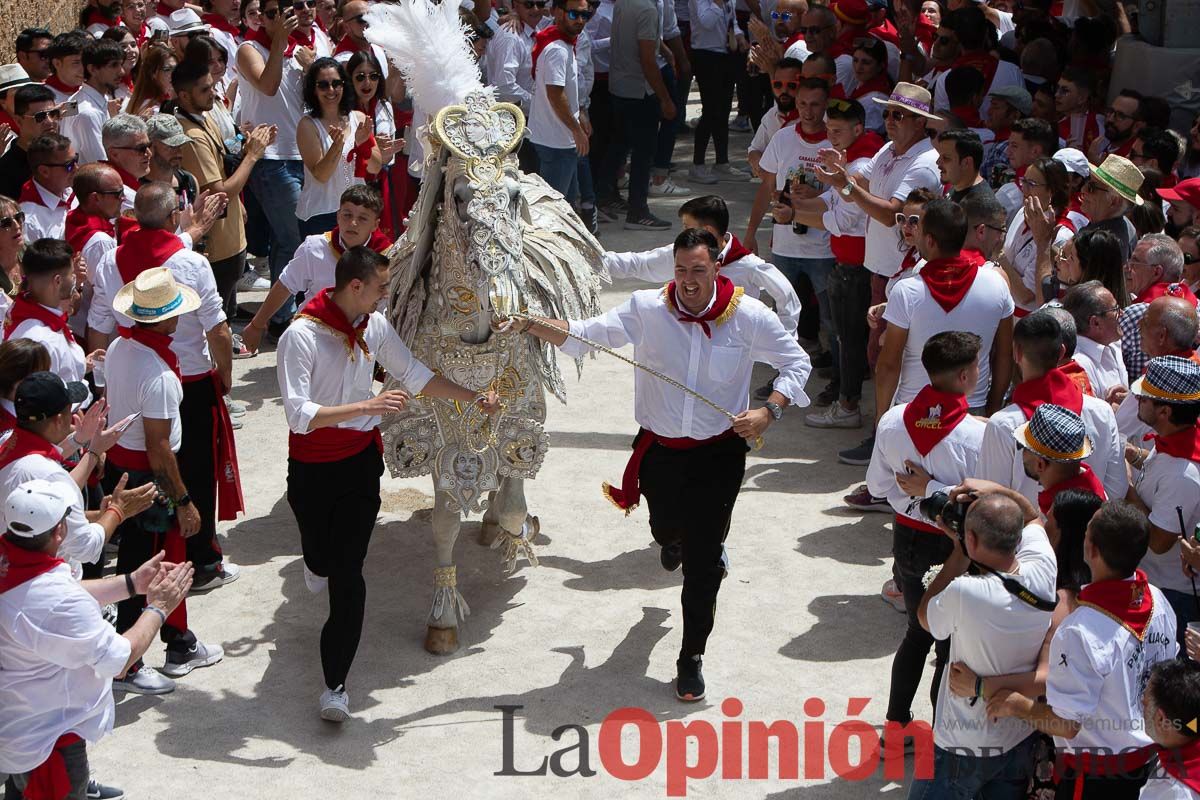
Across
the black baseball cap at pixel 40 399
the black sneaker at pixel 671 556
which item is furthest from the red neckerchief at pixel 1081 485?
the black baseball cap at pixel 40 399

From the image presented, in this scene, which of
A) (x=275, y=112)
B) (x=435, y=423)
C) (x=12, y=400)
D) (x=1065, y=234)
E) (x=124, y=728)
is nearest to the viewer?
(x=12, y=400)

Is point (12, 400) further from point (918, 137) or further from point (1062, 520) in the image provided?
point (918, 137)

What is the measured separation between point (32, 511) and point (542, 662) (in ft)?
8.84

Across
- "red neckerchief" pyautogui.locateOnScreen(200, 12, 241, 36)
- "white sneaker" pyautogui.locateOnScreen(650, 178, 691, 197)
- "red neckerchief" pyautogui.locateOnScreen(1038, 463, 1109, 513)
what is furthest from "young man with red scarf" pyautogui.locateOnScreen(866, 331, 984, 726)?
"white sneaker" pyautogui.locateOnScreen(650, 178, 691, 197)

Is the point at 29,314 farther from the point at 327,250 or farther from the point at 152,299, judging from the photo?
the point at 327,250

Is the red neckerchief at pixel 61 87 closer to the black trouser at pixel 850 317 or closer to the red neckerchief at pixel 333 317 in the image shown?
the red neckerchief at pixel 333 317

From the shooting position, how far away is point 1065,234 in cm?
748

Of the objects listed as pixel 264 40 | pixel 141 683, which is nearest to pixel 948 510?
pixel 141 683

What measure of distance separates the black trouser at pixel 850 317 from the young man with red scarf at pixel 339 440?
384cm

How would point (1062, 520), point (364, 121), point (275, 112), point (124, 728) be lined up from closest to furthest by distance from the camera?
point (1062, 520) < point (124, 728) < point (364, 121) < point (275, 112)

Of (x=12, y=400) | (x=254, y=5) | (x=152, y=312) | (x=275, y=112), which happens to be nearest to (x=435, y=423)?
(x=152, y=312)

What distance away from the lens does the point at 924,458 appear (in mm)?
5480

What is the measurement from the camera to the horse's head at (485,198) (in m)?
6.11

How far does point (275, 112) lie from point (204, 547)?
4.67m
